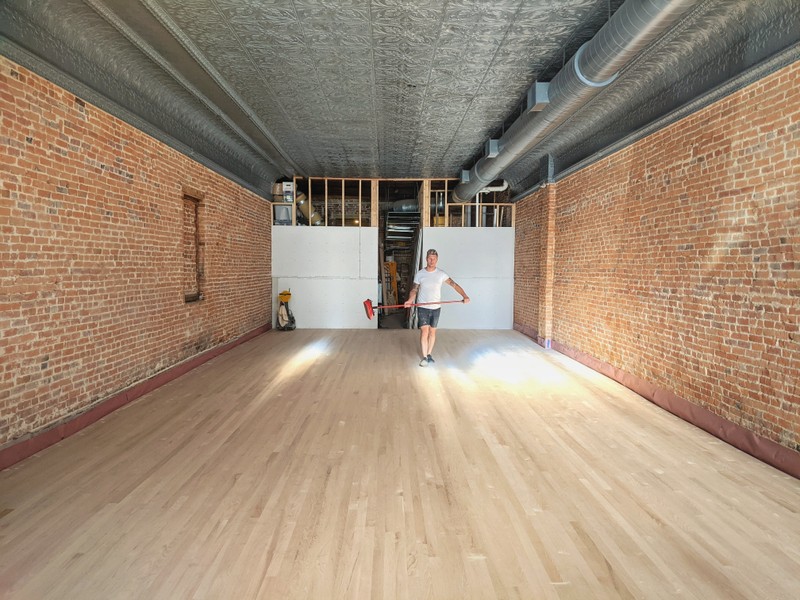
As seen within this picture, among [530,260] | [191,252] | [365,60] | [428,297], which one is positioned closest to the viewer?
[365,60]

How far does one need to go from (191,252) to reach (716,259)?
5935 millimetres

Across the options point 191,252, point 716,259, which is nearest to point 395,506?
point 716,259

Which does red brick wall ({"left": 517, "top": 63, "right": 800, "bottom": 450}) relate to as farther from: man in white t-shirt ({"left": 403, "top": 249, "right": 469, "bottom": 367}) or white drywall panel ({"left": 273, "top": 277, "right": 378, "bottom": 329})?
white drywall panel ({"left": 273, "top": 277, "right": 378, "bottom": 329})

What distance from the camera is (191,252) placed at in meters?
5.59

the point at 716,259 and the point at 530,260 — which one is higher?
the point at 530,260

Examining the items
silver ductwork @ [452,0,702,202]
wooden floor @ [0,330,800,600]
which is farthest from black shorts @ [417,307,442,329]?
silver ductwork @ [452,0,702,202]

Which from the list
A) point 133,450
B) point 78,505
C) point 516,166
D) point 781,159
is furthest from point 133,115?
point 516,166

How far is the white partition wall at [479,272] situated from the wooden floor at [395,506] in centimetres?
510

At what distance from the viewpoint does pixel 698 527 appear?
6.81ft

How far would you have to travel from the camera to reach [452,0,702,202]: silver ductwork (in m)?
2.52

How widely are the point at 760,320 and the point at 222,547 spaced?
366 cm

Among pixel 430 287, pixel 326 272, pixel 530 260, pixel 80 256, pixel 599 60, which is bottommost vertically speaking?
pixel 430 287

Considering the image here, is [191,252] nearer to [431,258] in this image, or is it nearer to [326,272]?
[431,258]

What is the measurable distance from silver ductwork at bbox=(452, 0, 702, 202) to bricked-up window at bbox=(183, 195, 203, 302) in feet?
14.5
